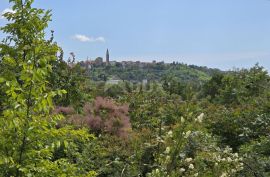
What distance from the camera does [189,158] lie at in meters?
5.09

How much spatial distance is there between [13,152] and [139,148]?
4089 millimetres

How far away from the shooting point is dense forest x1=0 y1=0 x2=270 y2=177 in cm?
314

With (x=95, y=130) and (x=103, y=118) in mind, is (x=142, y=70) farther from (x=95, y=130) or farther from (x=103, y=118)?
(x=95, y=130)

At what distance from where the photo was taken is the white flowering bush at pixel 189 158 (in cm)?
478

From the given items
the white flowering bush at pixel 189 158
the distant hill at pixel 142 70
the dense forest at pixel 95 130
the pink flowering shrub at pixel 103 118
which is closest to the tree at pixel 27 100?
the dense forest at pixel 95 130

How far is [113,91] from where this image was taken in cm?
2380

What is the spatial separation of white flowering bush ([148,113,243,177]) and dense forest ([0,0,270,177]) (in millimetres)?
14

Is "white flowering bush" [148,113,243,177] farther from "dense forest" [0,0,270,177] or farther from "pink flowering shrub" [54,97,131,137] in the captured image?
"pink flowering shrub" [54,97,131,137]

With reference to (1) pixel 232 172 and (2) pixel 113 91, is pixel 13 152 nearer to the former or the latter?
(1) pixel 232 172

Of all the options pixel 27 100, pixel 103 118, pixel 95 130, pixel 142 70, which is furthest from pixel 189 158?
pixel 142 70

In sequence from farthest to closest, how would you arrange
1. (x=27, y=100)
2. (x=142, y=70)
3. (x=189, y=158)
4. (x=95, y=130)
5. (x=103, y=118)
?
1. (x=142, y=70)
2. (x=103, y=118)
3. (x=95, y=130)
4. (x=189, y=158)
5. (x=27, y=100)

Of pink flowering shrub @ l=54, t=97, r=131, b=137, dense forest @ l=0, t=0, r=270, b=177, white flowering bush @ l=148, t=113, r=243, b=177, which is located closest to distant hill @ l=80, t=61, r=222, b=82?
dense forest @ l=0, t=0, r=270, b=177

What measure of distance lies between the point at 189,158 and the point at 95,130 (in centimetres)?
467

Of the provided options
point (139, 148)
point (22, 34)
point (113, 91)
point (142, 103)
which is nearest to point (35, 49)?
point (22, 34)
